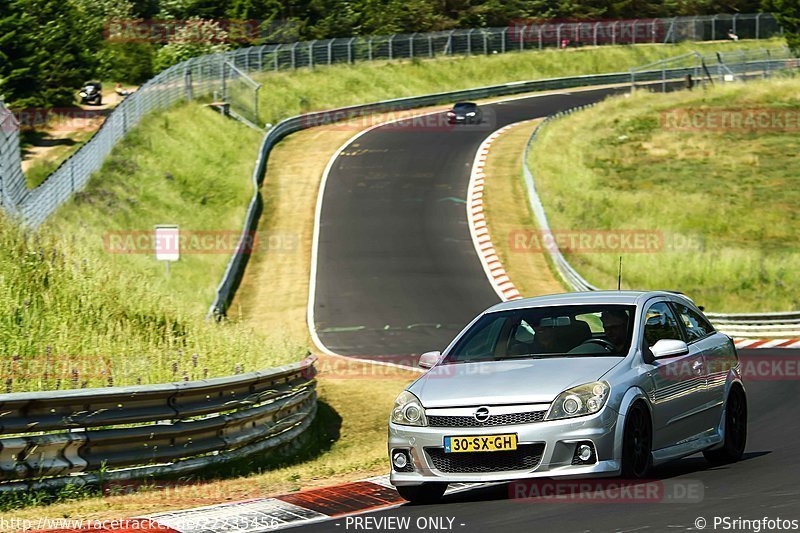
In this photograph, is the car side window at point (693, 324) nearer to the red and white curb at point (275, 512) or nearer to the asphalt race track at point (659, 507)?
the asphalt race track at point (659, 507)

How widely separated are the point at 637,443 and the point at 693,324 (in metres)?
2.31

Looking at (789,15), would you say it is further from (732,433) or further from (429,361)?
(429,361)

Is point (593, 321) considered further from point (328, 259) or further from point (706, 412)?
point (328, 259)

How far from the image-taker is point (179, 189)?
42000mm

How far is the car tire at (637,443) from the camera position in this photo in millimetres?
8977

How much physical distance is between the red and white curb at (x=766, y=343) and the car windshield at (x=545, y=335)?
683 inches

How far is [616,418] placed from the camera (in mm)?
8883

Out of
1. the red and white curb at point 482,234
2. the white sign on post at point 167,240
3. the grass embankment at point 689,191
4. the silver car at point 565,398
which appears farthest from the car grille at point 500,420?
the grass embankment at point 689,191

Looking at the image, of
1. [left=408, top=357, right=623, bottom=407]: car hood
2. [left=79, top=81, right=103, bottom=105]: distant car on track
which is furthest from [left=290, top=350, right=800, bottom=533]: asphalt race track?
[left=79, top=81, right=103, bottom=105]: distant car on track

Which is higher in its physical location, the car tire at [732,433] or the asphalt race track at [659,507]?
the asphalt race track at [659,507]

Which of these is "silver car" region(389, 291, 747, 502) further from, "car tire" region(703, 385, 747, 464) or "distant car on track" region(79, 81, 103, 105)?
"distant car on track" region(79, 81, 103, 105)

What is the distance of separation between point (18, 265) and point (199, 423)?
15.9 feet

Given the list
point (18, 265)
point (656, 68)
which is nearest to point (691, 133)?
point (656, 68)

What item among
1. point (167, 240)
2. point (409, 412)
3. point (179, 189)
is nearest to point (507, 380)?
point (409, 412)
